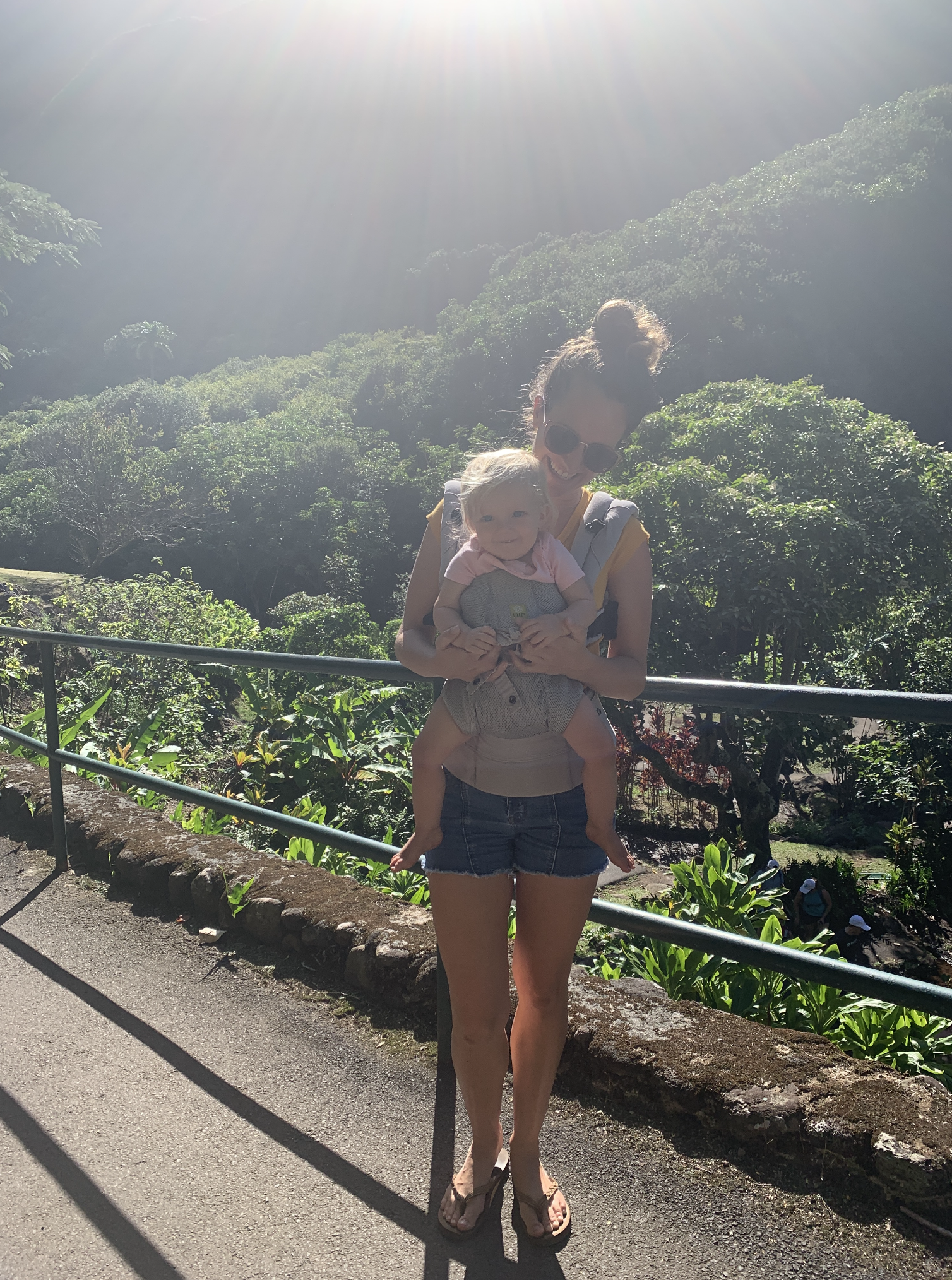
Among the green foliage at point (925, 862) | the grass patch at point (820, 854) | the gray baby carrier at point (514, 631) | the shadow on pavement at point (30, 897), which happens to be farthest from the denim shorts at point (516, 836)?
the grass patch at point (820, 854)

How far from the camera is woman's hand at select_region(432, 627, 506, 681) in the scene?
1.62 meters

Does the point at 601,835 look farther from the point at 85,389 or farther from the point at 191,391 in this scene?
the point at 85,389

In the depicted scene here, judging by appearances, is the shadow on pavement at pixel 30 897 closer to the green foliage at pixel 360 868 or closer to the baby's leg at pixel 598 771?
the green foliage at pixel 360 868

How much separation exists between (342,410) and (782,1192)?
217ft

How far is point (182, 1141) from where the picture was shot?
206 cm

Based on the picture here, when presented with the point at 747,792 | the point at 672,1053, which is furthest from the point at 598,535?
the point at 747,792

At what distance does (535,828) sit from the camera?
1.72m

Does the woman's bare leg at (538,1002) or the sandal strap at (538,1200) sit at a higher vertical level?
the woman's bare leg at (538,1002)

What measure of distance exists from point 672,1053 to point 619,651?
3.18 ft

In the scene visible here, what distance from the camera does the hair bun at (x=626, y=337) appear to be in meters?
1.75

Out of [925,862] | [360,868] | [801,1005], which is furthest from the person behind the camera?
[925,862]

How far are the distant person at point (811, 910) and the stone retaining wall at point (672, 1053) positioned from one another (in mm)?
5853

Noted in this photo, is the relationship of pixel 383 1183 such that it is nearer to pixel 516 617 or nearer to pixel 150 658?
pixel 516 617

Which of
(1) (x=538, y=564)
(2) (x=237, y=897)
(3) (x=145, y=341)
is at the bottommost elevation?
(2) (x=237, y=897)
